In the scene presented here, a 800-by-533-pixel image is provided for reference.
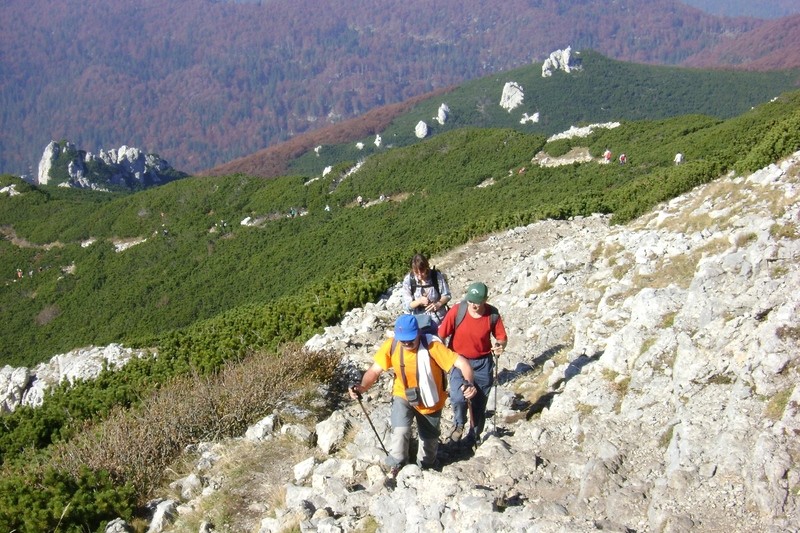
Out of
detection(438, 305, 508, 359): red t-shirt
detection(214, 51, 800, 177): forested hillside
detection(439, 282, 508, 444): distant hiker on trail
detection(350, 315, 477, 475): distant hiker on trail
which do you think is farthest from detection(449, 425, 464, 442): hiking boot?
detection(214, 51, 800, 177): forested hillside

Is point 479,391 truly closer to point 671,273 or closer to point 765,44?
point 671,273

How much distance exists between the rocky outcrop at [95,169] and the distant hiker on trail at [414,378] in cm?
10240

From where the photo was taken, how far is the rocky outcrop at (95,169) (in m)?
97.7

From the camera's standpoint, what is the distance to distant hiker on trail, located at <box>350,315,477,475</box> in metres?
5.11

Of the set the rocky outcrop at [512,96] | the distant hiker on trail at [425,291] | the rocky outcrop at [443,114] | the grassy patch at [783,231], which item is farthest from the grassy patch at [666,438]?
the rocky outcrop at [443,114]

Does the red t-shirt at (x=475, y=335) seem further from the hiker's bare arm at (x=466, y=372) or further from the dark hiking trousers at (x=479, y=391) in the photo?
the hiker's bare arm at (x=466, y=372)

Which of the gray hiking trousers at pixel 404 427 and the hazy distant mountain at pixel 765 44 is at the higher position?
the gray hiking trousers at pixel 404 427

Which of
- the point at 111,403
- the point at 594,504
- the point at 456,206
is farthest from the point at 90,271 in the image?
the point at 594,504

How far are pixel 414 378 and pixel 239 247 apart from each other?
38820 millimetres

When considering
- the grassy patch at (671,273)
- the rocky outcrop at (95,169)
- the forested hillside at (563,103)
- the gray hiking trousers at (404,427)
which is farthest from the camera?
the forested hillside at (563,103)

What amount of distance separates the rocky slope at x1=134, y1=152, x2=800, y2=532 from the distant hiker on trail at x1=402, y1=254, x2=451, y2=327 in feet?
3.86

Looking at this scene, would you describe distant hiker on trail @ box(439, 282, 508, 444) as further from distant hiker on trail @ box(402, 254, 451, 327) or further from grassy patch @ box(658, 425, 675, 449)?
grassy patch @ box(658, 425, 675, 449)

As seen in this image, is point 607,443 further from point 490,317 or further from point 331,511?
point 331,511

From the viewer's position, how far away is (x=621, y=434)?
5.13 m
